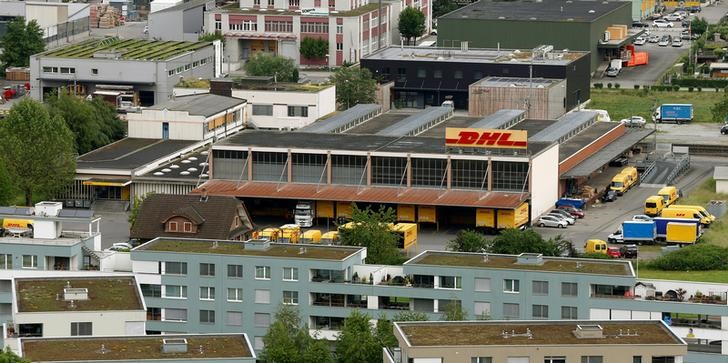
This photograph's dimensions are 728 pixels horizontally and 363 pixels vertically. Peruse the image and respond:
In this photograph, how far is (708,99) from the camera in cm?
8656

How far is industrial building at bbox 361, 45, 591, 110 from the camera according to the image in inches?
3243

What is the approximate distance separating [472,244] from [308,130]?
52.8ft

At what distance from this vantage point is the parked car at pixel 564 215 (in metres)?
62.6

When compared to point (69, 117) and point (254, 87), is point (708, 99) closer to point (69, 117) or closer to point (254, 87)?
point (254, 87)

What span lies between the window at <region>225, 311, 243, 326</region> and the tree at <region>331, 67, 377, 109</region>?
112 ft

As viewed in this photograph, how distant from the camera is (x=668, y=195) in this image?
2552 inches

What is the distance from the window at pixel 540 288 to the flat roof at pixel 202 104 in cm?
2835

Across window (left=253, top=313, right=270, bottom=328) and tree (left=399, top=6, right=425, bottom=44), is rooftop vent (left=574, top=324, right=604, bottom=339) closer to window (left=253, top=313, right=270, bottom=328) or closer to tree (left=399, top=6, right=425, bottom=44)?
window (left=253, top=313, right=270, bottom=328)

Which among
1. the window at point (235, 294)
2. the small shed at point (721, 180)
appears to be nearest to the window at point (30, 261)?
the window at point (235, 294)

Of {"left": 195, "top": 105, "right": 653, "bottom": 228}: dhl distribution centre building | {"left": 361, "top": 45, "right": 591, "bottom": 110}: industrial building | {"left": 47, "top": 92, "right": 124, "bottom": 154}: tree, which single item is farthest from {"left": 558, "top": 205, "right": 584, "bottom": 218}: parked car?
{"left": 361, "top": 45, "right": 591, "bottom": 110}: industrial building

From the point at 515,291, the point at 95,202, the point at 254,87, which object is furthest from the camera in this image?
the point at 254,87

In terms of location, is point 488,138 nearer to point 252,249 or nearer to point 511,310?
point 252,249

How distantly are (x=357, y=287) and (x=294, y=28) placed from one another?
160 feet

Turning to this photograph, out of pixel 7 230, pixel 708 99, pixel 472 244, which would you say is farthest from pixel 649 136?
pixel 7 230
